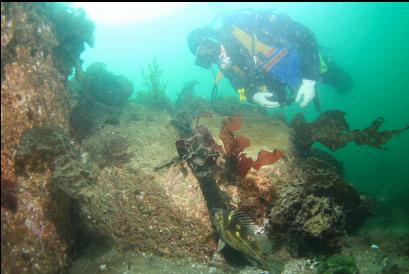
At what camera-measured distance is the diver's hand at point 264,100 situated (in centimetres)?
664

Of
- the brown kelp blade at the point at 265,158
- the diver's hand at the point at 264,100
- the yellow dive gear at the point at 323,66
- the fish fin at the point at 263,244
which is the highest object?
the yellow dive gear at the point at 323,66

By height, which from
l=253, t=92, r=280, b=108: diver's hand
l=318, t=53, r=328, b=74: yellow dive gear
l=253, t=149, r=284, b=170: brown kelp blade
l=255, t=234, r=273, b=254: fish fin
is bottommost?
l=255, t=234, r=273, b=254: fish fin

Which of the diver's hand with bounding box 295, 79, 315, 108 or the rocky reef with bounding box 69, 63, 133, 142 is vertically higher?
the diver's hand with bounding box 295, 79, 315, 108

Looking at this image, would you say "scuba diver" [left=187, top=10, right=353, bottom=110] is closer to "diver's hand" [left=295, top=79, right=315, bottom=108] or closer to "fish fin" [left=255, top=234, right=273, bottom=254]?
"diver's hand" [left=295, top=79, right=315, bottom=108]

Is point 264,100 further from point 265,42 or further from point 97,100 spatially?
point 97,100

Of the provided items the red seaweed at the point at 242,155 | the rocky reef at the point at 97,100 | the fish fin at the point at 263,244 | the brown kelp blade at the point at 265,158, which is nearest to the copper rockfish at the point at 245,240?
the fish fin at the point at 263,244

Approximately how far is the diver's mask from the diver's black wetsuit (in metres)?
0.27

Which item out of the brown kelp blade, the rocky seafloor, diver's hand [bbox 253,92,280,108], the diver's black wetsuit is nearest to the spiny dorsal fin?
the rocky seafloor

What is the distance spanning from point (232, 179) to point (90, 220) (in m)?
2.30

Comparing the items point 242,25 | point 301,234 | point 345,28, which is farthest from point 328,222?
point 345,28

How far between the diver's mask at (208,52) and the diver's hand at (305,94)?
8.11 feet

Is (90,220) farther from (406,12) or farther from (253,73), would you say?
(406,12)

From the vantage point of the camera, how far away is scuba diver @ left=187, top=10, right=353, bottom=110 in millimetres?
6836

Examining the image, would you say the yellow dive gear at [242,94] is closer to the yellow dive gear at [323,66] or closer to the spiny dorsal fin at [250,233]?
the yellow dive gear at [323,66]
